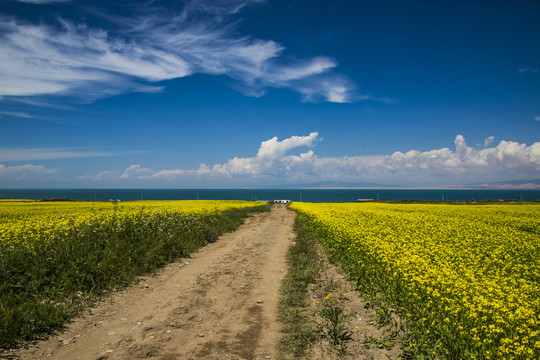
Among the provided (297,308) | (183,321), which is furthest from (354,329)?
(183,321)

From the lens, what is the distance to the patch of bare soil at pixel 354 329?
4.96 metres

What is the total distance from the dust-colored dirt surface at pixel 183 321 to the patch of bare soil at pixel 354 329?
3.24ft

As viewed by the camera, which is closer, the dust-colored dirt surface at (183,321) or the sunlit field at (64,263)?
the dust-colored dirt surface at (183,321)

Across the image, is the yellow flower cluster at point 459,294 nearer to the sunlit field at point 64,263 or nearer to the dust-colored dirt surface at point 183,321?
the dust-colored dirt surface at point 183,321

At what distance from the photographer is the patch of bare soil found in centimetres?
496

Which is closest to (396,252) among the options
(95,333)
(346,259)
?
(346,259)

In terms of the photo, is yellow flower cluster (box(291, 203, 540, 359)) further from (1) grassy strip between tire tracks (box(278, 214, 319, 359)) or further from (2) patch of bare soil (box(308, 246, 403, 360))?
(1) grassy strip between tire tracks (box(278, 214, 319, 359))

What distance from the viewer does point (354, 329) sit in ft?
19.0

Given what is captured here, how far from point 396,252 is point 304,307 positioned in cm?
267

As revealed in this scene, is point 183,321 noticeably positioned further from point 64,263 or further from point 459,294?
point 459,294

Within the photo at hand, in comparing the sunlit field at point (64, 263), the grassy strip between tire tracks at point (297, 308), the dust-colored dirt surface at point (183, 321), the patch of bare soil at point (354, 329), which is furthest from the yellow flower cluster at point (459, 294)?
the sunlit field at point (64, 263)

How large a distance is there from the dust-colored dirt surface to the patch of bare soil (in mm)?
986

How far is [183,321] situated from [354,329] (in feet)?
11.7

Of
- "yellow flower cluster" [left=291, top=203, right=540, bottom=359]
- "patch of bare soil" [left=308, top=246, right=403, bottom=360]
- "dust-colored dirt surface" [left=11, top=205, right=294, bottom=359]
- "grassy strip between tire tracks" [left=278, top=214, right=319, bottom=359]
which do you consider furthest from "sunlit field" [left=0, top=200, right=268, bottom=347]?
"yellow flower cluster" [left=291, top=203, right=540, bottom=359]
